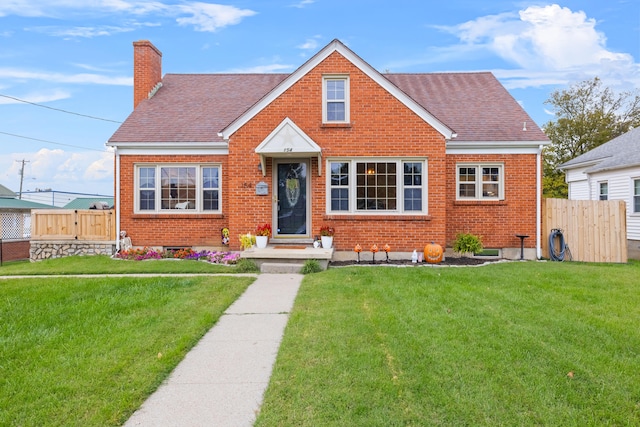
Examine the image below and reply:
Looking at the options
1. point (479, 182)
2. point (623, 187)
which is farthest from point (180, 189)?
point (623, 187)

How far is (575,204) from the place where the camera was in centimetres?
1269

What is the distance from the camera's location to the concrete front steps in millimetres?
10258

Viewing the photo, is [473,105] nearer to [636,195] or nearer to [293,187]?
[293,187]

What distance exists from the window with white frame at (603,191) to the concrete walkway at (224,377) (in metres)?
17.9

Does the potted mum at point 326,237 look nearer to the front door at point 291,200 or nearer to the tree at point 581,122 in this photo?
the front door at point 291,200

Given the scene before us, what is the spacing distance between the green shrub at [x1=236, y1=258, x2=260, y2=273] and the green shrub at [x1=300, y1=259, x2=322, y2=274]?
115 cm

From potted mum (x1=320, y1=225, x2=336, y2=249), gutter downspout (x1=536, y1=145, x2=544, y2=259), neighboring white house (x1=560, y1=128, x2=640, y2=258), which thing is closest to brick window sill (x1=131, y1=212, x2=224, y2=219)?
potted mum (x1=320, y1=225, x2=336, y2=249)

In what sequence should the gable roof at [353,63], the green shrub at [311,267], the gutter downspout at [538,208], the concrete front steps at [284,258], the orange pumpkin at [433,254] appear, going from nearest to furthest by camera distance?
the green shrub at [311,267], the concrete front steps at [284,258], the orange pumpkin at [433,254], the gable roof at [353,63], the gutter downspout at [538,208]

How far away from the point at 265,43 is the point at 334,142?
6.72 meters

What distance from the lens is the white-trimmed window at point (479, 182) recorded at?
42.1 ft

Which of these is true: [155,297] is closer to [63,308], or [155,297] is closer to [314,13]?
[63,308]

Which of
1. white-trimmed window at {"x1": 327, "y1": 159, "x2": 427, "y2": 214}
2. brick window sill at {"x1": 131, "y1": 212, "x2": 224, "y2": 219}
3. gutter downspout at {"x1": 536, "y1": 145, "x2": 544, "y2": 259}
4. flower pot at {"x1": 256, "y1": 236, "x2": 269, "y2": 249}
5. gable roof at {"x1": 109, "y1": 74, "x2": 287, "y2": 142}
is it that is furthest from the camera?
gable roof at {"x1": 109, "y1": 74, "x2": 287, "y2": 142}

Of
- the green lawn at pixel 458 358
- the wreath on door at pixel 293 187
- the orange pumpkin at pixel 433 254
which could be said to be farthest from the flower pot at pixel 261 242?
the orange pumpkin at pixel 433 254

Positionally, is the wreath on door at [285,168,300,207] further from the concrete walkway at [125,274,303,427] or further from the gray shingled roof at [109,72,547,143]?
the concrete walkway at [125,274,303,427]
